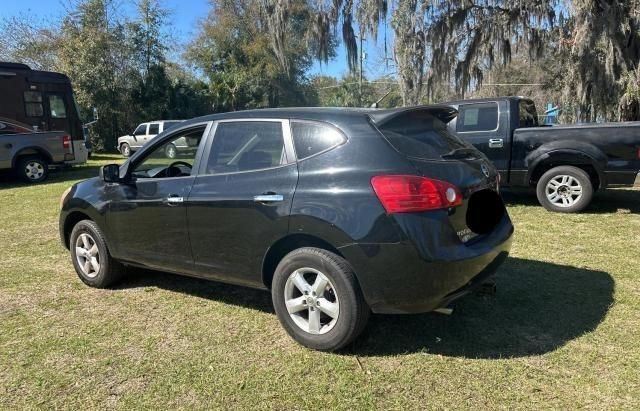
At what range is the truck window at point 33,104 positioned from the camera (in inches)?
569

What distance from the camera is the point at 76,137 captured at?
52.0ft

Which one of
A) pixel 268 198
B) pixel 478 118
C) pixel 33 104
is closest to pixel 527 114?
pixel 478 118

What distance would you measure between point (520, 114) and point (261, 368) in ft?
21.2

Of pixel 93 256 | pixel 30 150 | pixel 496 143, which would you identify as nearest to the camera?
pixel 93 256

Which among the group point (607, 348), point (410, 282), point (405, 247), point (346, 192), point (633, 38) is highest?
point (633, 38)

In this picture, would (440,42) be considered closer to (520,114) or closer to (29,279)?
(520,114)

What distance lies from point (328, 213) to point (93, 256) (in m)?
2.73

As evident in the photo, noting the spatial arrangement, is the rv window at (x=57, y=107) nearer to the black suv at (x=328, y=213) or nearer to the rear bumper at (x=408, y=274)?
the black suv at (x=328, y=213)

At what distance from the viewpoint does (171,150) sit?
14.5ft

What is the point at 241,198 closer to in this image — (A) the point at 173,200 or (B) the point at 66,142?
(A) the point at 173,200

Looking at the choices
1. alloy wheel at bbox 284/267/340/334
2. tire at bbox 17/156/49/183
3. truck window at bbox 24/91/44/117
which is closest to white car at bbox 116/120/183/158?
truck window at bbox 24/91/44/117

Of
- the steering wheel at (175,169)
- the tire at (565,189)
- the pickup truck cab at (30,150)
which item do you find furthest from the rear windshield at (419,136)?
the pickup truck cab at (30,150)

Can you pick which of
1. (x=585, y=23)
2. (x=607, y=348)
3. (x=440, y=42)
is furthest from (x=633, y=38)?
(x=607, y=348)

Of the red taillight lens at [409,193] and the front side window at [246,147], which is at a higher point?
the front side window at [246,147]
